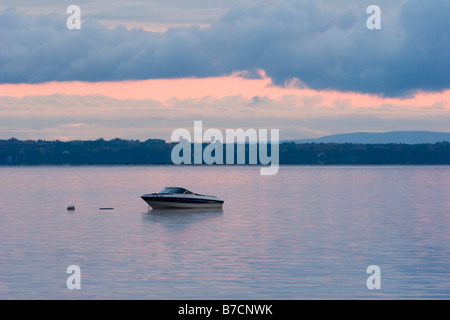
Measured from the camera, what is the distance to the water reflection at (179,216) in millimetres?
72000

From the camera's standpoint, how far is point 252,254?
47.6 m

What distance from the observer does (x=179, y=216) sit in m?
80.3

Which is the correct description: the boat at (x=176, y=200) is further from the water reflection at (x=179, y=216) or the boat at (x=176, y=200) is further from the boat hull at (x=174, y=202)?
the water reflection at (x=179, y=216)

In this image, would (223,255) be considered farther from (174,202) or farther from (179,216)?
(174,202)

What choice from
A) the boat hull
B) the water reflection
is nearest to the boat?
the boat hull

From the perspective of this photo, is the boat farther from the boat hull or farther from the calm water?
the calm water

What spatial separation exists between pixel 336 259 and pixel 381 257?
126 inches

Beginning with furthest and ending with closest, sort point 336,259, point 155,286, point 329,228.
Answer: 1. point 329,228
2. point 336,259
3. point 155,286

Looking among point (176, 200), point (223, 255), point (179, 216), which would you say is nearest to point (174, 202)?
point (176, 200)

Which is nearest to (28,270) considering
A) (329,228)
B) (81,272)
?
(81,272)

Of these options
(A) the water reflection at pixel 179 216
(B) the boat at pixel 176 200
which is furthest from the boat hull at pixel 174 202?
(A) the water reflection at pixel 179 216

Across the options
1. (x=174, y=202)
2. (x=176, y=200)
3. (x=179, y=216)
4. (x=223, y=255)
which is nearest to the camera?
(x=223, y=255)

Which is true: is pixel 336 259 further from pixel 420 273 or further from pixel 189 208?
pixel 189 208
